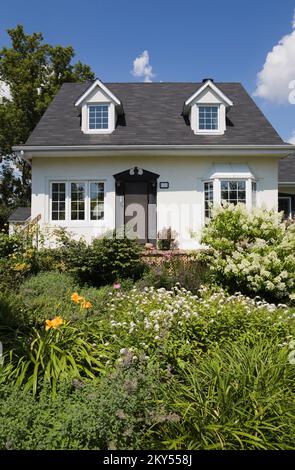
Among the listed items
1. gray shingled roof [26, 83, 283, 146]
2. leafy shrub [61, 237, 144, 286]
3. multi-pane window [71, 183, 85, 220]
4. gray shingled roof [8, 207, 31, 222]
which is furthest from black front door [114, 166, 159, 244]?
gray shingled roof [8, 207, 31, 222]

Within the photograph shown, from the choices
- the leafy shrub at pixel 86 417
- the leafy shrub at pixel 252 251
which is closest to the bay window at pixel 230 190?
the leafy shrub at pixel 252 251

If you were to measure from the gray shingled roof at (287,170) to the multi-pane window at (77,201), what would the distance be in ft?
30.5

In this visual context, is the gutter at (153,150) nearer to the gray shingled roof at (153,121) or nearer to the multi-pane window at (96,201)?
the gray shingled roof at (153,121)

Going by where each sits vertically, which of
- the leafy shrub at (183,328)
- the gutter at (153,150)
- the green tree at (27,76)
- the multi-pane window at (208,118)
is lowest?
the leafy shrub at (183,328)

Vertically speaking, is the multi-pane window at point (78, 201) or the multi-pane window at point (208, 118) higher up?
the multi-pane window at point (208, 118)

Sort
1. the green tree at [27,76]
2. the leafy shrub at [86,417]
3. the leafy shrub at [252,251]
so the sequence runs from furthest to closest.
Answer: the green tree at [27,76], the leafy shrub at [252,251], the leafy shrub at [86,417]

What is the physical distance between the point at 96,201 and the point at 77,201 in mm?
723

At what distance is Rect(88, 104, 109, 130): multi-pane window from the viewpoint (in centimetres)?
1348

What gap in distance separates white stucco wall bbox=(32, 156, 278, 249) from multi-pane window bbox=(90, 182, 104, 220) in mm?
272

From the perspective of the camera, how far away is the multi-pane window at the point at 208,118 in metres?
13.4

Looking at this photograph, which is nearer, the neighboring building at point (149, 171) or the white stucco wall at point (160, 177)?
the neighboring building at point (149, 171)

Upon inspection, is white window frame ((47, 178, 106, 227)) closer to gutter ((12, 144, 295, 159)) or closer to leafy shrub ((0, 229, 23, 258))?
gutter ((12, 144, 295, 159))

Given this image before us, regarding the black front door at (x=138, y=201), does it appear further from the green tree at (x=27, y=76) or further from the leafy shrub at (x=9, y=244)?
the green tree at (x=27, y=76)

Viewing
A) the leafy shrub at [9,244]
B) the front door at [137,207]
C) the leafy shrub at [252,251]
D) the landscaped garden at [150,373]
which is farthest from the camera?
the front door at [137,207]
